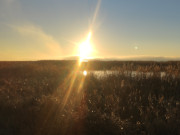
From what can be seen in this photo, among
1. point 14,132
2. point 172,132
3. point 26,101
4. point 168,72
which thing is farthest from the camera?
point 168,72

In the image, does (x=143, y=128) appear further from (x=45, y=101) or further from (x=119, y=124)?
(x=45, y=101)

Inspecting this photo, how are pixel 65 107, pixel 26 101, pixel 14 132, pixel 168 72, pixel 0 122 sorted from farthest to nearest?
pixel 168 72, pixel 26 101, pixel 65 107, pixel 0 122, pixel 14 132

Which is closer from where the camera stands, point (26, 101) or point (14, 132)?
point (14, 132)

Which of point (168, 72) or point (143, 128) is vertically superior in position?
point (168, 72)

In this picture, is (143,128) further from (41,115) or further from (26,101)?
(26,101)

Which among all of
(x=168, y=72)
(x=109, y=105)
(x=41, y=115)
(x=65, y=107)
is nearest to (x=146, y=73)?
(x=168, y=72)

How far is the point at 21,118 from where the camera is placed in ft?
14.2

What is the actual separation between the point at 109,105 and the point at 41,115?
1817mm

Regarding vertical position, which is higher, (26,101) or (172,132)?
(26,101)

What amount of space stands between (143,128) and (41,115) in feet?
7.42


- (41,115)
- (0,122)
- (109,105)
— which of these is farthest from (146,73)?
(0,122)

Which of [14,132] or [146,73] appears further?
[146,73]

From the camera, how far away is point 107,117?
4059 mm

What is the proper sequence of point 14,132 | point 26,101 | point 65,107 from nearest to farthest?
point 14,132 → point 65,107 → point 26,101
